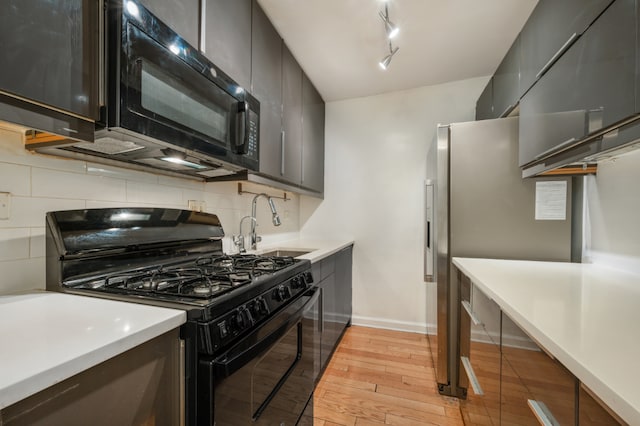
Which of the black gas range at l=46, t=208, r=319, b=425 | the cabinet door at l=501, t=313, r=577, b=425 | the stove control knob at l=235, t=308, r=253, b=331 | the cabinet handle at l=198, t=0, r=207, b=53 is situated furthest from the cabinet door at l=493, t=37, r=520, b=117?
the stove control knob at l=235, t=308, r=253, b=331

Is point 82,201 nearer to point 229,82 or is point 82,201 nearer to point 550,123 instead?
point 229,82

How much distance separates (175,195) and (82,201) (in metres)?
0.44

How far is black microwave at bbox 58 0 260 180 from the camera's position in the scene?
77 centimetres

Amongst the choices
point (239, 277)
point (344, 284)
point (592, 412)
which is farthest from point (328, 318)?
point (592, 412)

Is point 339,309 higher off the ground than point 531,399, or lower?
lower

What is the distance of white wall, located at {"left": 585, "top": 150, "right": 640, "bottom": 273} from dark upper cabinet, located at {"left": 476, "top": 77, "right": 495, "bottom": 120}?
0.84m

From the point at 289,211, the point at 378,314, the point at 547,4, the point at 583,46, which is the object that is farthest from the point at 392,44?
the point at 378,314

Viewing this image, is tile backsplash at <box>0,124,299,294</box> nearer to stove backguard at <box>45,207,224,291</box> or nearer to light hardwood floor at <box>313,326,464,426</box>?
stove backguard at <box>45,207,224,291</box>

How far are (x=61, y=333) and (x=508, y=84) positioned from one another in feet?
7.85

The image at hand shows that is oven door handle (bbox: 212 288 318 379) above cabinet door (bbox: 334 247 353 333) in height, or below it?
above

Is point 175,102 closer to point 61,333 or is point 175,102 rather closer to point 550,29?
point 61,333

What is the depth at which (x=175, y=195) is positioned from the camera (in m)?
1.46

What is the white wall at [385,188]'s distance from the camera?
266 centimetres

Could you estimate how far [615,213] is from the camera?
134 cm
